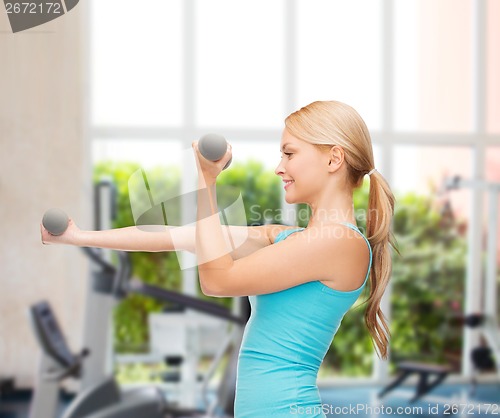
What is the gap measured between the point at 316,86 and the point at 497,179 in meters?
1.45

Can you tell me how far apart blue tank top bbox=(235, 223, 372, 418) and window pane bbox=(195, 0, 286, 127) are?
3.61 metres

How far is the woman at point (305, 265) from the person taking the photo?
96 centimetres

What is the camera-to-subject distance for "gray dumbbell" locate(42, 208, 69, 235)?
968 mm

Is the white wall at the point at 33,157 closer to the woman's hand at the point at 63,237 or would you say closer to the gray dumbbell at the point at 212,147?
the woman's hand at the point at 63,237

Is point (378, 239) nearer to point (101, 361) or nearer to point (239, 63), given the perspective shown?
point (101, 361)

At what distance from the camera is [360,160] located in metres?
1.02

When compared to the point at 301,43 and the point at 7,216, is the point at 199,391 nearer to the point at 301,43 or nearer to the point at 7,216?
the point at 7,216

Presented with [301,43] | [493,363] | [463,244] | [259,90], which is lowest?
[493,363]

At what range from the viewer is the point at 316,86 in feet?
15.1

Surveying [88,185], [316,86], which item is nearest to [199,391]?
[88,185]

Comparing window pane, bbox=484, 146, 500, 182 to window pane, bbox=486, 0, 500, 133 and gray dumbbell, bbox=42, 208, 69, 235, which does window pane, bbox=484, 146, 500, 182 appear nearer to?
window pane, bbox=486, 0, 500, 133

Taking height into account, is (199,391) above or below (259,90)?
below

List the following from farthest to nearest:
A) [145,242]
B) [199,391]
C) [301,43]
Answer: [301,43], [199,391], [145,242]

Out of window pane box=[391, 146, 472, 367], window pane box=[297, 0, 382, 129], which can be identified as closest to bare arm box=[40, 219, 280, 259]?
window pane box=[297, 0, 382, 129]
